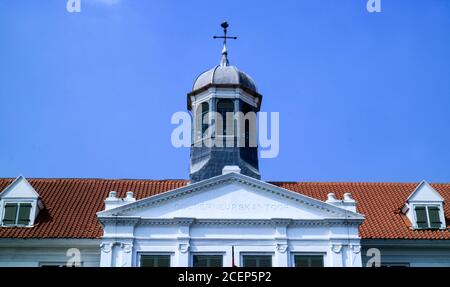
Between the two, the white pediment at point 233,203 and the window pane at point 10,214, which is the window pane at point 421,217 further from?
the window pane at point 10,214

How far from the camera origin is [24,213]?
30906mm

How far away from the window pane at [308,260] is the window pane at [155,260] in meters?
5.80

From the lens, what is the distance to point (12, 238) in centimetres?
2923

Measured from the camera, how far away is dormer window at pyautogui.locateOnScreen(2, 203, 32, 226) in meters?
30.6

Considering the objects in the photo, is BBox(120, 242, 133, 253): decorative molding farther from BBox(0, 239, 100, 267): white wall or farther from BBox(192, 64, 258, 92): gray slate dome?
BBox(192, 64, 258, 92): gray slate dome

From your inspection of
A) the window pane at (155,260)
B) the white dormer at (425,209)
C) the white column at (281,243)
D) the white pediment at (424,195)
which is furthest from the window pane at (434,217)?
the window pane at (155,260)

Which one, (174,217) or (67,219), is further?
(67,219)

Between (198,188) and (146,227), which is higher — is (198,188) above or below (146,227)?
above

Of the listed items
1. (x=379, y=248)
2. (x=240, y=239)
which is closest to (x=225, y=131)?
(x=240, y=239)

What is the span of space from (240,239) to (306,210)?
132 inches

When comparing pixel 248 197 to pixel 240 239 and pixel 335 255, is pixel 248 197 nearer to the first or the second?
pixel 240 239

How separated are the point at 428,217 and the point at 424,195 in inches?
47.2

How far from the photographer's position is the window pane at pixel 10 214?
100 feet

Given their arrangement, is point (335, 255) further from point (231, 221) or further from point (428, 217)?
point (428, 217)
